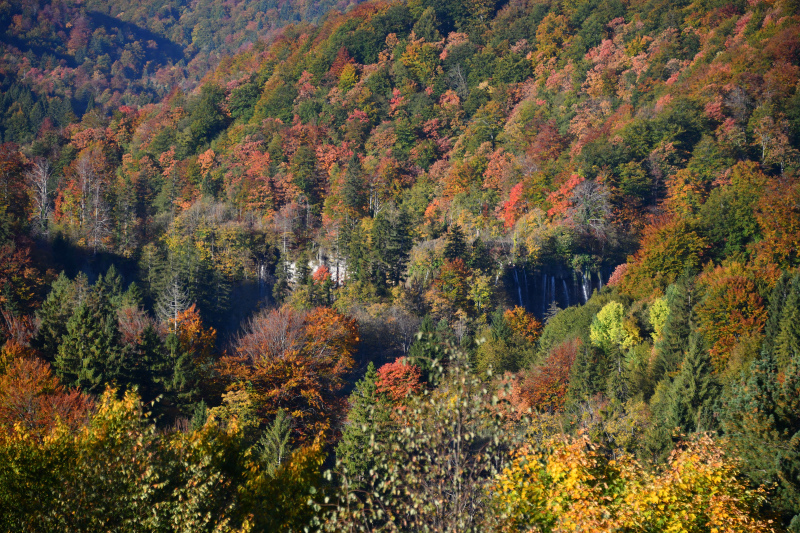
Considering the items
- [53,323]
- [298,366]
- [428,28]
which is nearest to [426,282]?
[298,366]

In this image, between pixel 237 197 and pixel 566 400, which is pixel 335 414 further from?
pixel 237 197

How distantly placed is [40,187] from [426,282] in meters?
52.1

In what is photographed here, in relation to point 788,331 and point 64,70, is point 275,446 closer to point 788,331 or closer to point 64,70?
point 788,331

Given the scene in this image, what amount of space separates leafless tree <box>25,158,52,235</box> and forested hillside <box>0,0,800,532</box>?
0.63 metres

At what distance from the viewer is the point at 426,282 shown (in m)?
58.7

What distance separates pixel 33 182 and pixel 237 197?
25142mm

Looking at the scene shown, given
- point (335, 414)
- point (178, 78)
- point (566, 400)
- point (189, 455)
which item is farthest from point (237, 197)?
point (178, 78)

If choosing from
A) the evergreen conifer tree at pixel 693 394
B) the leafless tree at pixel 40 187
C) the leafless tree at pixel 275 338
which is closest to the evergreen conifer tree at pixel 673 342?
the evergreen conifer tree at pixel 693 394

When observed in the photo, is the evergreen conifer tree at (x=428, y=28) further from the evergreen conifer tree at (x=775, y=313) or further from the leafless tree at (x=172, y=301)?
the evergreen conifer tree at (x=775, y=313)

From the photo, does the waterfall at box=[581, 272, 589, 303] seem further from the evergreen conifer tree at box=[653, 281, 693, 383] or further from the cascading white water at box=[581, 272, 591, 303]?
the evergreen conifer tree at box=[653, 281, 693, 383]

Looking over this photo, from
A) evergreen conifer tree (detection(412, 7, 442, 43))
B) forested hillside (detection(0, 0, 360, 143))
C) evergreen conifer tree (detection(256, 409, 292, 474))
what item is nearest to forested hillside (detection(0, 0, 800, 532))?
evergreen conifer tree (detection(256, 409, 292, 474))

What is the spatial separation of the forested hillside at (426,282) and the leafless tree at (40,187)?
630mm

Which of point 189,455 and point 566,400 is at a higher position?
point 189,455

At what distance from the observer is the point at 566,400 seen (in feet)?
127
